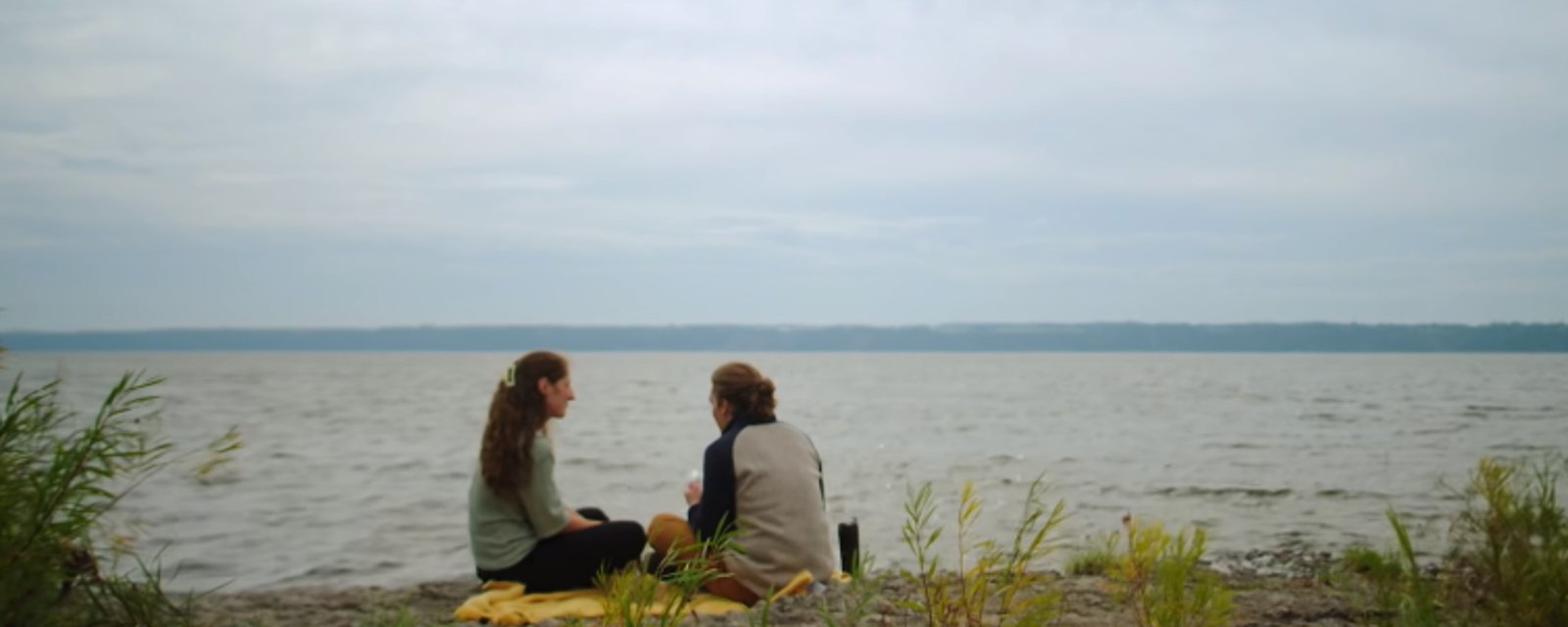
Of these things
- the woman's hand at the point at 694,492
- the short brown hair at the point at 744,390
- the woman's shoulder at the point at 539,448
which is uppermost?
the short brown hair at the point at 744,390

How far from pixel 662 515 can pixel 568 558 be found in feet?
2.03

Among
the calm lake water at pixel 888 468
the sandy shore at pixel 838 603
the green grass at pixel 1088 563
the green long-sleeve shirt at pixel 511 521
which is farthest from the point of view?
the calm lake water at pixel 888 468

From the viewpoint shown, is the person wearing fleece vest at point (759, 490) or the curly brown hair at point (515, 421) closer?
the person wearing fleece vest at point (759, 490)

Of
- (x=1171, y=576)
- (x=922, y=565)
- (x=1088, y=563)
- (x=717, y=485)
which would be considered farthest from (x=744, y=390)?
(x=922, y=565)

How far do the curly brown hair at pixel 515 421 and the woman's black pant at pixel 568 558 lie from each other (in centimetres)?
47

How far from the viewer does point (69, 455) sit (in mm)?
3291

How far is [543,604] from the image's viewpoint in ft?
24.4

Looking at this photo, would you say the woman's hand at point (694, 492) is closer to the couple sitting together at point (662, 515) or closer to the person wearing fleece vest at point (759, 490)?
the couple sitting together at point (662, 515)

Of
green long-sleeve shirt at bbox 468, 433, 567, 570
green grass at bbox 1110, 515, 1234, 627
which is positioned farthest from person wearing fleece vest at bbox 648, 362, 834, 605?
green grass at bbox 1110, 515, 1234, 627

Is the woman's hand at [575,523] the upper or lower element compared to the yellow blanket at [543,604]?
upper

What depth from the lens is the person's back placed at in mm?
7184

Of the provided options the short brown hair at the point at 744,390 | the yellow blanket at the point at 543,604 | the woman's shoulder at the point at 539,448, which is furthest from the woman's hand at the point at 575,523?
the short brown hair at the point at 744,390

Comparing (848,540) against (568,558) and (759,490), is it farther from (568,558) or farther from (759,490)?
(568,558)

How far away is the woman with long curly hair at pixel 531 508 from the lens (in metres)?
7.43
